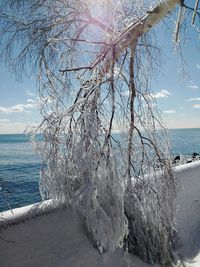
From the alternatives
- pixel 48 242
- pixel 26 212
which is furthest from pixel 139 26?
pixel 48 242

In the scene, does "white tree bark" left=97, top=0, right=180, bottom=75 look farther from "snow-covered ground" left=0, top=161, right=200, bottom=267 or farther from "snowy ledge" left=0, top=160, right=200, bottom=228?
"snow-covered ground" left=0, top=161, right=200, bottom=267

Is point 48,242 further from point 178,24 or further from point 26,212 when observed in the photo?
point 178,24

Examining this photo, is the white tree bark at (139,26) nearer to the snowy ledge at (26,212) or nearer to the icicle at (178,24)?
the icicle at (178,24)

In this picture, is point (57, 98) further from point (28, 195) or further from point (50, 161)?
point (28, 195)

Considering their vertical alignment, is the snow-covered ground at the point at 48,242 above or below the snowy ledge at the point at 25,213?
below

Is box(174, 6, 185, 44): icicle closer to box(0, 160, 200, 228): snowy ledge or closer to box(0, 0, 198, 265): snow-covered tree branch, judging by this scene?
box(0, 0, 198, 265): snow-covered tree branch

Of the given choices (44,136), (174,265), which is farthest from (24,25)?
(174,265)

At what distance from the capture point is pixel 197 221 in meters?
4.20

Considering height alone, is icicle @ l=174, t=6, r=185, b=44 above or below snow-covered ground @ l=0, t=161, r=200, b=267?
above

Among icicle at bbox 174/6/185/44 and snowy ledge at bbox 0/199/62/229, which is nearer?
snowy ledge at bbox 0/199/62/229

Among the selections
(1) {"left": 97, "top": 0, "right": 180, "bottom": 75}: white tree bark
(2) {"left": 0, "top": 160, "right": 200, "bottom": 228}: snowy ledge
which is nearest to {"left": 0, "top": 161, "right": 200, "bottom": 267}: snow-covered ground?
(2) {"left": 0, "top": 160, "right": 200, "bottom": 228}: snowy ledge

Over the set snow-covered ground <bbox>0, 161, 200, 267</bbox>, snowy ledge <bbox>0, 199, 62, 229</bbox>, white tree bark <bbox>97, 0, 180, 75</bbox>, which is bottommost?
snow-covered ground <bbox>0, 161, 200, 267</bbox>

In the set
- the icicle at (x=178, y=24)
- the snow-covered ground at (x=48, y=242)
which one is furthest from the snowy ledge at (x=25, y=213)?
the icicle at (x=178, y=24)

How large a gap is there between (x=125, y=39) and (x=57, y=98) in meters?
0.91
